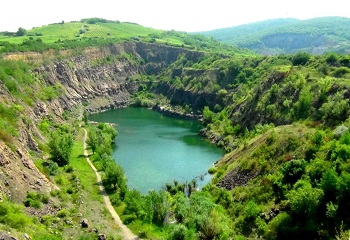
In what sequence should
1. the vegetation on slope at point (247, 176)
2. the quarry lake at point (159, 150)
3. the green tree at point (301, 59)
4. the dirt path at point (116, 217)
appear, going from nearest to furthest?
1. the vegetation on slope at point (247, 176)
2. the dirt path at point (116, 217)
3. the quarry lake at point (159, 150)
4. the green tree at point (301, 59)

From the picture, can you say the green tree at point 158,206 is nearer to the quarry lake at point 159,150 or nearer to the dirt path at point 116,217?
the dirt path at point 116,217

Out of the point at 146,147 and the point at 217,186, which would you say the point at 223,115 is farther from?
the point at 217,186

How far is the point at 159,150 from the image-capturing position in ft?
333

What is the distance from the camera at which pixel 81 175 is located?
73438mm

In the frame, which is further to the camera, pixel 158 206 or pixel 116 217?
pixel 116 217

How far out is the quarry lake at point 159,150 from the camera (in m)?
79.8

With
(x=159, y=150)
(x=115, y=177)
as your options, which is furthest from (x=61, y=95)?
(x=115, y=177)

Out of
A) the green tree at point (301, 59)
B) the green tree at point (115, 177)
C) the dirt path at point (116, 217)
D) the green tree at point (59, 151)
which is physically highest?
the green tree at point (301, 59)

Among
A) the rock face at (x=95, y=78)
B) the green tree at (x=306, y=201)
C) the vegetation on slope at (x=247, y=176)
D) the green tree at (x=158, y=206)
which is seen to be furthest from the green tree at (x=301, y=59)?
the green tree at (x=158, y=206)

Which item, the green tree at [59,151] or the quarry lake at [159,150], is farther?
the quarry lake at [159,150]

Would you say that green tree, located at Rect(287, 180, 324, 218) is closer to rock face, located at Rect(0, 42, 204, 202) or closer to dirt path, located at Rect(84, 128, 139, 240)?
dirt path, located at Rect(84, 128, 139, 240)

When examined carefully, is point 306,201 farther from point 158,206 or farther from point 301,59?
point 301,59

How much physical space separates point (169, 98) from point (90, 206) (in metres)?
114

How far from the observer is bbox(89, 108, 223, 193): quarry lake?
79.8 m
